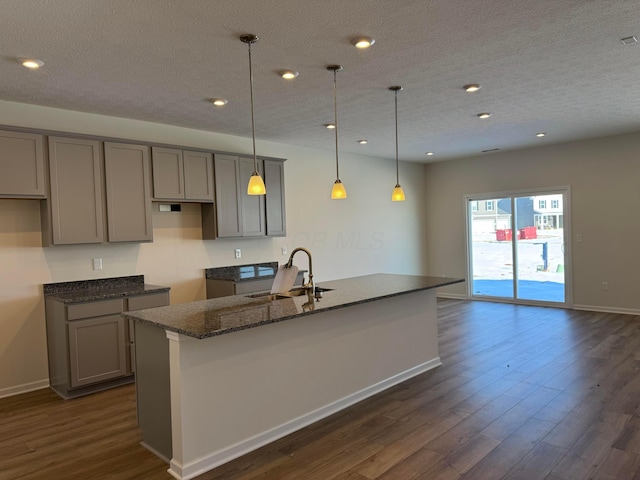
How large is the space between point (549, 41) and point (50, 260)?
15.0 ft

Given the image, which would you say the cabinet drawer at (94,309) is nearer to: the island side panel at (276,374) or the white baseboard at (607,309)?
the island side panel at (276,374)

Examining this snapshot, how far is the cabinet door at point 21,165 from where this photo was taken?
368 centimetres

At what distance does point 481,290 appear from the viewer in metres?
8.30

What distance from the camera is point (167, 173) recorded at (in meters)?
4.70

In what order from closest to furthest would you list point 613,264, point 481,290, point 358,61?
point 358,61, point 613,264, point 481,290

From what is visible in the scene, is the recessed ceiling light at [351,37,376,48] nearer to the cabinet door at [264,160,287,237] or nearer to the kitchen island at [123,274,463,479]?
the kitchen island at [123,274,463,479]

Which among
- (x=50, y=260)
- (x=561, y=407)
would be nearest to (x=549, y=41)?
(x=561, y=407)

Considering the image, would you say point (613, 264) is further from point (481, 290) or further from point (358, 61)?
point (358, 61)

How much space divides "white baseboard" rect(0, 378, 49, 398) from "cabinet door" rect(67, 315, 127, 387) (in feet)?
1.91

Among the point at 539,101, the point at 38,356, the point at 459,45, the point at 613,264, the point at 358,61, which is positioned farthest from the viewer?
the point at 613,264

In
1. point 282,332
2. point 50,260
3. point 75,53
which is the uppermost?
point 75,53

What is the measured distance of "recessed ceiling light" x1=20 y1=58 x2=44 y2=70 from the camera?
3.01 metres

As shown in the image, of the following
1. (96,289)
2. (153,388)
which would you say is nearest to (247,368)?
(153,388)

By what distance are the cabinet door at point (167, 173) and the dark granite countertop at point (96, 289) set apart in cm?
96
